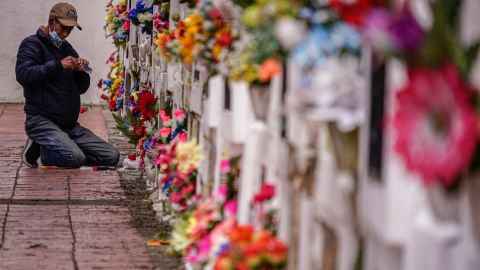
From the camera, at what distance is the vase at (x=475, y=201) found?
3.62m

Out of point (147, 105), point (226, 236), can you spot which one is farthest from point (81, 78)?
point (226, 236)

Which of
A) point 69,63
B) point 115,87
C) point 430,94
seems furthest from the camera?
point 115,87

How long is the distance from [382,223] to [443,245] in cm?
46

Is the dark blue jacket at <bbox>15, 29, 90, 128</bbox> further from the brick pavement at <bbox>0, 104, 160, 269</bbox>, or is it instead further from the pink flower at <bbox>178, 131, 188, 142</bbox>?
the pink flower at <bbox>178, 131, 188, 142</bbox>

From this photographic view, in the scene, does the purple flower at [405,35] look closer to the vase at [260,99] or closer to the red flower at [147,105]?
the vase at [260,99]

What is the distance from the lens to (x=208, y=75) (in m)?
8.15

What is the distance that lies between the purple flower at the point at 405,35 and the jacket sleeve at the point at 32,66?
9.96 metres

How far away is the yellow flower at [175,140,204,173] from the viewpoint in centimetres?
877

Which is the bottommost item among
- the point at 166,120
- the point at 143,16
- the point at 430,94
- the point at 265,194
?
the point at 166,120

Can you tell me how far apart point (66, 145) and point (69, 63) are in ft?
2.97

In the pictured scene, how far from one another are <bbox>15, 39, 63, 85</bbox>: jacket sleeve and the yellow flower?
4.80 m

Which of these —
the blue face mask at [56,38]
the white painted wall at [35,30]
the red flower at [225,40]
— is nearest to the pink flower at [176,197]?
the red flower at [225,40]

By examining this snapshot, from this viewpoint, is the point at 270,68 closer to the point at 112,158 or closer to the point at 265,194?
the point at 265,194

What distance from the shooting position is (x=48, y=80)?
13.7 m
